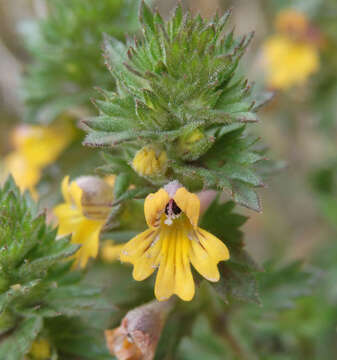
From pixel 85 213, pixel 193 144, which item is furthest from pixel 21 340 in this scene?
pixel 193 144

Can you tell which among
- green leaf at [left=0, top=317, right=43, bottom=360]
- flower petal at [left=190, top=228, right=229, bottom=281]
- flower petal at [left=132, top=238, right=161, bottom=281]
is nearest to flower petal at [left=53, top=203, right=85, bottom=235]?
green leaf at [left=0, top=317, right=43, bottom=360]

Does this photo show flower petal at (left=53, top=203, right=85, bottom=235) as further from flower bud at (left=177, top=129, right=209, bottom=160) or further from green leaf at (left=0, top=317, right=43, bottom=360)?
flower bud at (left=177, top=129, right=209, bottom=160)

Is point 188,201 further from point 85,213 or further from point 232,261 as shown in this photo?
point 85,213

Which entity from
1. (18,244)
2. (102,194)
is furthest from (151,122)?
(18,244)

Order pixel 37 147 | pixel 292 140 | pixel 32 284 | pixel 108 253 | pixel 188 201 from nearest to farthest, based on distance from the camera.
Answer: pixel 188 201, pixel 32 284, pixel 108 253, pixel 37 147, pixel 292 140

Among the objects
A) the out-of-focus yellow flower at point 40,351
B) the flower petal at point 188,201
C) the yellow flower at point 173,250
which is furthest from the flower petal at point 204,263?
the out-of-focus yellow flower at point 40,351

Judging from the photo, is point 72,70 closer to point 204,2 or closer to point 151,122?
point 151,122
